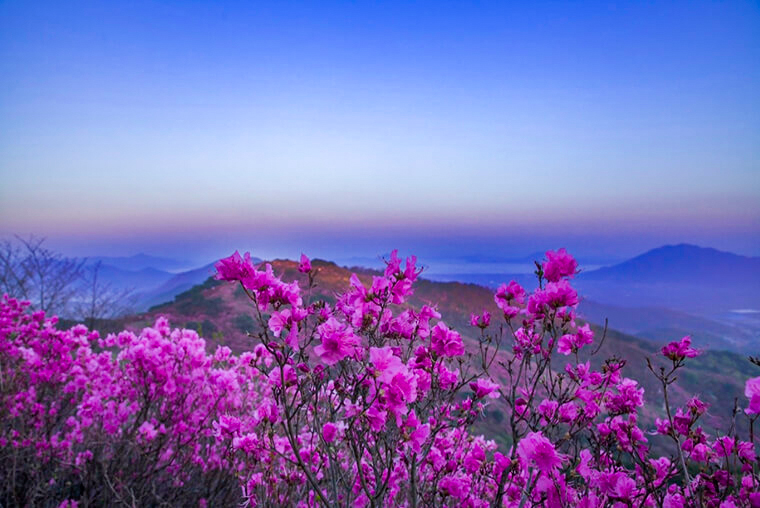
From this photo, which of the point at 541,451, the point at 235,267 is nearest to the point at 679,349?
the point at 541,451

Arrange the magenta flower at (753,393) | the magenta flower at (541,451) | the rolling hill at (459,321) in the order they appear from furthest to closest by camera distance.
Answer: the rolling hill at (459,321) → the magenta flower at (541,451) → the magenta flower at (753,393)

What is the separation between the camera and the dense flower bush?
5.98 feet

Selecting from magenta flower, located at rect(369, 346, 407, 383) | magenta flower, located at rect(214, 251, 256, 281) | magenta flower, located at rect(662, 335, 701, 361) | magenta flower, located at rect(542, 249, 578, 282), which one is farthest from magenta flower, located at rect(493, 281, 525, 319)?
magenta flower, located at rect(214, 251, 256, 281)

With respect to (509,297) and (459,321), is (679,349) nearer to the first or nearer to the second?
(509,297)

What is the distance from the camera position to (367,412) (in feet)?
5.42

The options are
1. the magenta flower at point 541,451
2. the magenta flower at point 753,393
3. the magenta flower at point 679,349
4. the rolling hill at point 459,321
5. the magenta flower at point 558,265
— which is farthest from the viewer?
the rolling hill at point 459,321

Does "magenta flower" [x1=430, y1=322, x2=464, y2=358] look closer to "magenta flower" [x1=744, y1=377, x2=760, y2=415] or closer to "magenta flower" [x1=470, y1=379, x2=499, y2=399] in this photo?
"magenta flower" [x1=470, y1=379, x2=499, y2=399]

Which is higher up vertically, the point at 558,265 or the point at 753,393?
the point at 558,265

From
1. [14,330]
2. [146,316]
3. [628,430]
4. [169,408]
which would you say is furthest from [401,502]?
[146,316]

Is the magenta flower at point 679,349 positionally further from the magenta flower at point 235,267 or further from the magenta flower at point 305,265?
the magenta flower at point 235,267

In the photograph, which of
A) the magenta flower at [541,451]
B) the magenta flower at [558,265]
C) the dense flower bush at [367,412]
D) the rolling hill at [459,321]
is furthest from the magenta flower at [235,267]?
the rolling hill at [459,321]

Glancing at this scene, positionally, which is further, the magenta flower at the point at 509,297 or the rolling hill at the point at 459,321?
the rolling hill at the point at 459,321

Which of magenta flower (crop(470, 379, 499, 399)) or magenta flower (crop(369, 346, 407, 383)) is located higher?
magenta flower (crop(369, 346, 407, 383))

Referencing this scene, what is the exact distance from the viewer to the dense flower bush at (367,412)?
1.82 m
